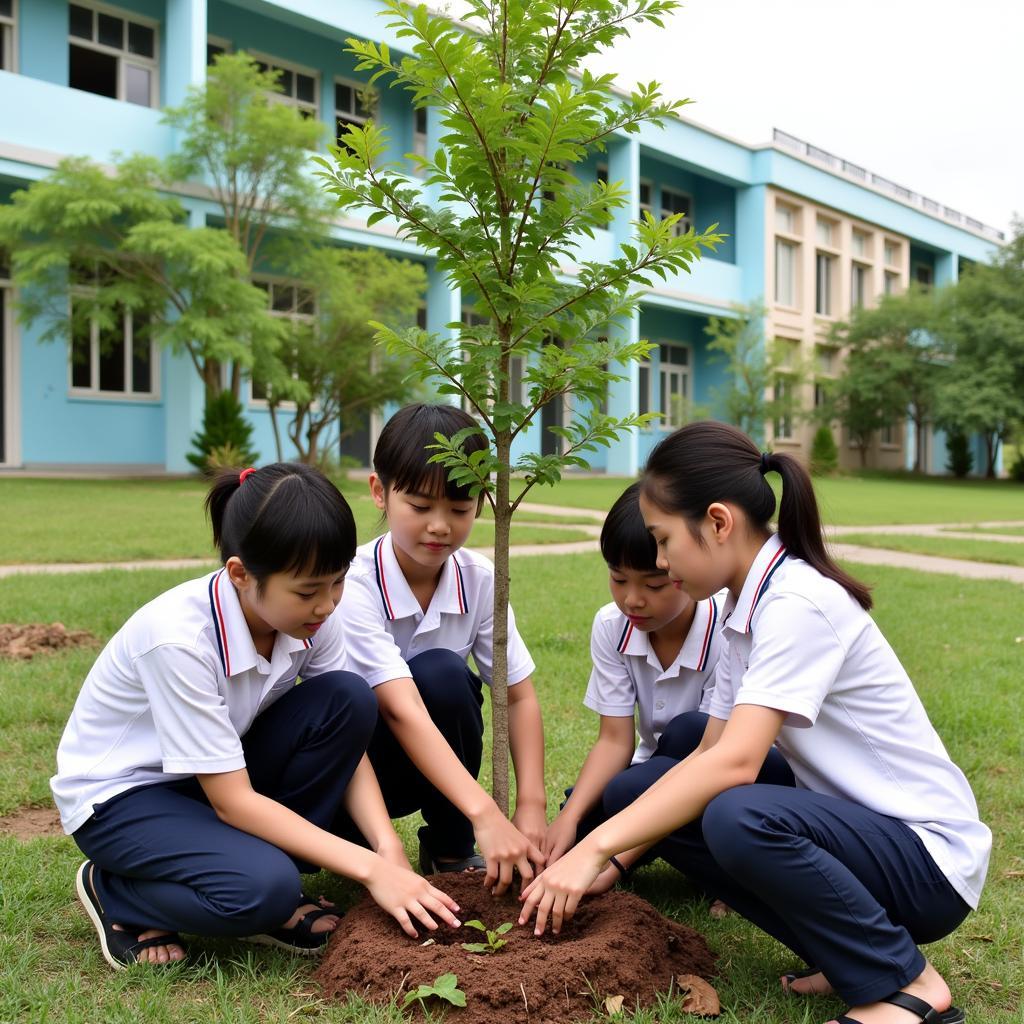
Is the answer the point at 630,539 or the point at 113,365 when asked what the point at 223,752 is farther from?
the point at 113,365

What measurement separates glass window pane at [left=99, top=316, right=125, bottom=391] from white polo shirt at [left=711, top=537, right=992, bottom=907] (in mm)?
15495

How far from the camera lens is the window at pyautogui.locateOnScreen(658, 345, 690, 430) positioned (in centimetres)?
2661

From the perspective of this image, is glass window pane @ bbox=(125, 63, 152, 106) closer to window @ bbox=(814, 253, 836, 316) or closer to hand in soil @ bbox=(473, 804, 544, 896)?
hand in soil @ bbox=(473, 804, 544, 896)

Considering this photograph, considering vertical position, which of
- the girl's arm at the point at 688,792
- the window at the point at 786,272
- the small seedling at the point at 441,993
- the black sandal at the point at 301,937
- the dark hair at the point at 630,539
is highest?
the window at the point at 786,272

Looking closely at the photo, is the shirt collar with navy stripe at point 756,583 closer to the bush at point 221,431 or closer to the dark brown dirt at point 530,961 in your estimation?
the dark brown dirt at point 530,961

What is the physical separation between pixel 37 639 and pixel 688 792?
3.72 metres

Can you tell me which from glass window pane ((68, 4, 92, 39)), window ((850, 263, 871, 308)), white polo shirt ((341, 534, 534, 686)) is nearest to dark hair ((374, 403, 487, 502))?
white polo shirt ((341, 534, 534, 686))

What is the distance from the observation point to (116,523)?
370 inches

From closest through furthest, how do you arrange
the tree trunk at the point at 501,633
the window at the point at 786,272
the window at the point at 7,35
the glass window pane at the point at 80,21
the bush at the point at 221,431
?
the tree trunk at the point at 501,633
the bush at the point at 221,431
the window at the point at 7,35
the glass window pane at the point at 80,21
the window at the point at 786,272

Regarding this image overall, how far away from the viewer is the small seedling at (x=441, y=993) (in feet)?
6.30

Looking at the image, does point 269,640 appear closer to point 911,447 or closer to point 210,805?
point 210,805

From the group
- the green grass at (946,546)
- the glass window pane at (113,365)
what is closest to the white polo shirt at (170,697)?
the green grass at (946,546)

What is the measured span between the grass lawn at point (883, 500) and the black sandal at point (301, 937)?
766 cm

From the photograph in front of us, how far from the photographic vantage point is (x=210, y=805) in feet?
7.79
